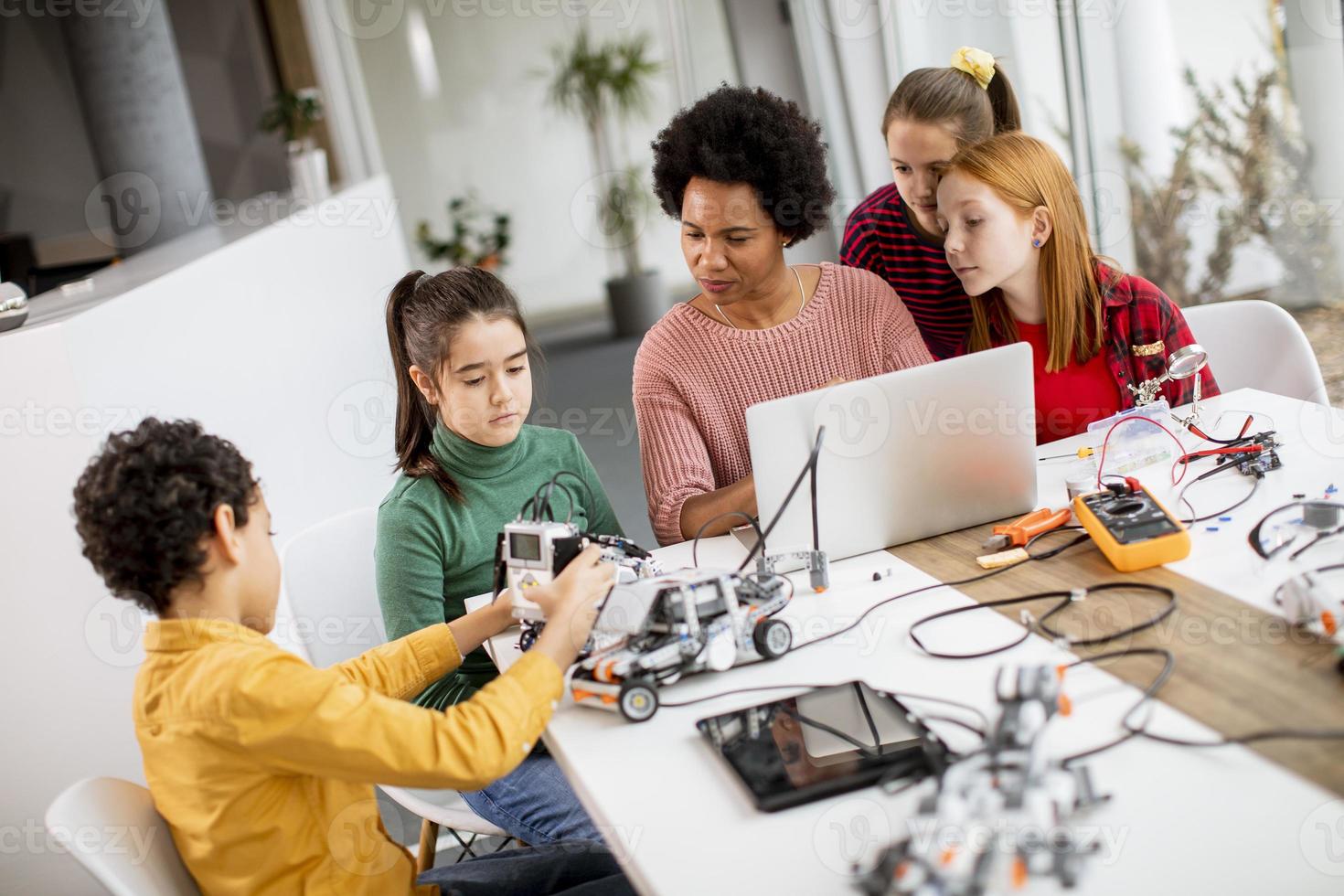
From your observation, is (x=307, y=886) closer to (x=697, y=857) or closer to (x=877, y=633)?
(x=697, y=857)

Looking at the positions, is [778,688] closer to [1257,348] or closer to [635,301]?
[1257,348]

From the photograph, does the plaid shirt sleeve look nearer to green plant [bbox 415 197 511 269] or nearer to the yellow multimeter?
the yellow multimeter

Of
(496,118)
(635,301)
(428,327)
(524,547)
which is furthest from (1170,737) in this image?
(496,118)

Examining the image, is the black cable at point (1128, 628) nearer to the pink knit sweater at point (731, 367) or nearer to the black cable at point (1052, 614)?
the black cable at point (1052, 614)

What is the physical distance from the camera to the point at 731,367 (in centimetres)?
212

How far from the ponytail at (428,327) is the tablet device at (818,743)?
2.78 feet

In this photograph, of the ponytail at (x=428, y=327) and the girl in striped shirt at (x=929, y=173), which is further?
the girl in striped shirt at (x=929, y=173)

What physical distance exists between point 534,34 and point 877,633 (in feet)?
25.9

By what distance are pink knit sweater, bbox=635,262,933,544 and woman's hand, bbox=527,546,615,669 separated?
0.57 metres

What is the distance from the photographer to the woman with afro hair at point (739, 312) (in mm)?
2061

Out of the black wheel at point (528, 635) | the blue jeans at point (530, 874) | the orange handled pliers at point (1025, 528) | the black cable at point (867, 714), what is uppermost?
the black wheel at point (528, 635)

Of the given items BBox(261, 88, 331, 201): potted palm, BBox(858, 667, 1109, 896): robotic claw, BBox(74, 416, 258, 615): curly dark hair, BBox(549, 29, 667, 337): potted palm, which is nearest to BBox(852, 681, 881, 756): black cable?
BBox(858, 667, 1109, 896): robotic claw

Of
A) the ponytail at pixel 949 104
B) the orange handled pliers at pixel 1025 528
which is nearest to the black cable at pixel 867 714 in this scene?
the orange handled pliers at pixel 1025 528

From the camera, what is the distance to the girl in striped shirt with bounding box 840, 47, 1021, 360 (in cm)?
235
